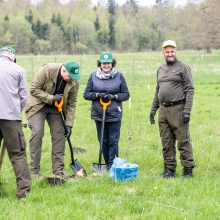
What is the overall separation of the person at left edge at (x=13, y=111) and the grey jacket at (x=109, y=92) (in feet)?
6.89

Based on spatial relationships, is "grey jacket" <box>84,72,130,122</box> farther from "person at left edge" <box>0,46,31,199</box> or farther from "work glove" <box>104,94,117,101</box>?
"person at left edge" <box>0,46,31,199</box>

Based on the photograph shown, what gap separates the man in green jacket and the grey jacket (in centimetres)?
58

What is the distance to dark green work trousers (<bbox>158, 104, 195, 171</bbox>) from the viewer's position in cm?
756

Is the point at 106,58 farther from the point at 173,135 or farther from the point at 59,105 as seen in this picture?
the point at 173,135

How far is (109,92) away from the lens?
813 centimetres

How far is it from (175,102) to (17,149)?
285 cm

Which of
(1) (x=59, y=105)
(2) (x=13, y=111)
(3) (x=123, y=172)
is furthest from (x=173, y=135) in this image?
(2) (x=13, y=111)

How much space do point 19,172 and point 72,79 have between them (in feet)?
5.75

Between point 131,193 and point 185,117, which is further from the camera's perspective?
point 185,117

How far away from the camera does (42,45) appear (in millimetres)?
91375

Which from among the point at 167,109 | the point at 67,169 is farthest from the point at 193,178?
the point at 67,169

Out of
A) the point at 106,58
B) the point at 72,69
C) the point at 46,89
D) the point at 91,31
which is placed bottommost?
the point at 46,89

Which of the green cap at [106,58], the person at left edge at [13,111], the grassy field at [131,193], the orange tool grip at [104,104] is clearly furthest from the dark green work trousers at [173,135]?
the person at left edge at [13,111]

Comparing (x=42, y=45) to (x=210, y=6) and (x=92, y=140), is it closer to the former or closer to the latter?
(x=210, y=6)
